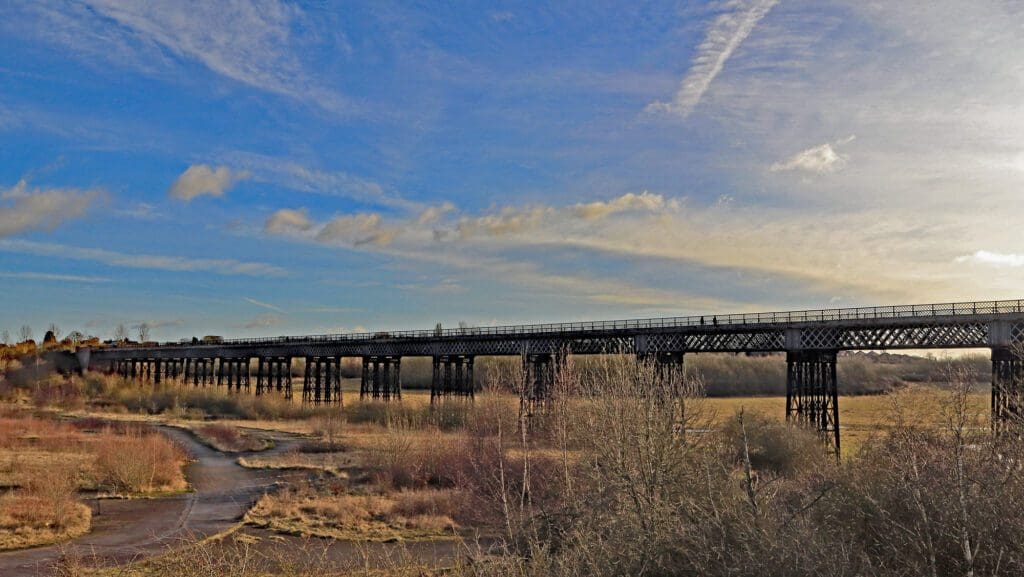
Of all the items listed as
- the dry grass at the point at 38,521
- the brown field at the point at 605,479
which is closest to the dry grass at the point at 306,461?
the brown field at the point at 605,479

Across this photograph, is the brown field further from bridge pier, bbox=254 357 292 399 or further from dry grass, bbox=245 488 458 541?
bridge pier, bbox=254 357 292 399

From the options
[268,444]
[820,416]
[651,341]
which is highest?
[651,341]

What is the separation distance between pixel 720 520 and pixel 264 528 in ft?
70.7

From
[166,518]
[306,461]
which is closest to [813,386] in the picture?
[306,461]

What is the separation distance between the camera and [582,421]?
26.7 m

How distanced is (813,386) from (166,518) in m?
37.6

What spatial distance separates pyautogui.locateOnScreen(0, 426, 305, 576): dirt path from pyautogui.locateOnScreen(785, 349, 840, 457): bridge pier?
30386 mm

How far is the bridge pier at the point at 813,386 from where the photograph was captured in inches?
1826

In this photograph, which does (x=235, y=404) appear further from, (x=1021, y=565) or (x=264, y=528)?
(x=1021, y=565)

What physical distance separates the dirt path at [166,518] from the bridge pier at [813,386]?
30386 millimetres

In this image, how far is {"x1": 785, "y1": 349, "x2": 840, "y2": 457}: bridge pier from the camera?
152 ft

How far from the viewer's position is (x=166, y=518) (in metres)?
31.1

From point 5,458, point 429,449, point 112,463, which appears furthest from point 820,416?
point 5,458

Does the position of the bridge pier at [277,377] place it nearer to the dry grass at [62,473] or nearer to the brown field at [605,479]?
the brown field at [605,479]
